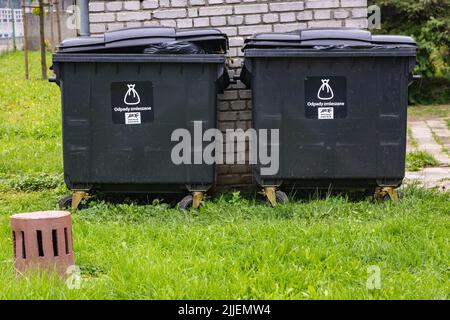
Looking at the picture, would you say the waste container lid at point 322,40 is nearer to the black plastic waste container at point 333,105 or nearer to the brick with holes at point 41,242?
the black plastic waste container at point 333,105

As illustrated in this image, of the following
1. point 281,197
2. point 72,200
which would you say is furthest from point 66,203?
point 281,197

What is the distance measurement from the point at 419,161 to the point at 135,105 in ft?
11.9

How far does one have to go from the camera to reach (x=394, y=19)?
12633 mm

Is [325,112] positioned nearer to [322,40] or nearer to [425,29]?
[322,40]

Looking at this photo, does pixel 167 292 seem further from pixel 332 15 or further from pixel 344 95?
pixel 332 15

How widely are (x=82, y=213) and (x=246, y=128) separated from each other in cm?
167

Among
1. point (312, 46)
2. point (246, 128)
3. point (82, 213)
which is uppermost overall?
point (312, 46)

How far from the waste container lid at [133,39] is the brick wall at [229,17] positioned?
730 millimetres

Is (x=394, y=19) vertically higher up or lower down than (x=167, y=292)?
higher up

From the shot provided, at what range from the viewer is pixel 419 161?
747 centimetres

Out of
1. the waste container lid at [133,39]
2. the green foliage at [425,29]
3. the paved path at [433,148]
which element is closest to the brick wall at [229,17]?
the waste container lid at [133,39]

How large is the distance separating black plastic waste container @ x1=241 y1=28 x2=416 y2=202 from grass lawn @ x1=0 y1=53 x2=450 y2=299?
295mm
